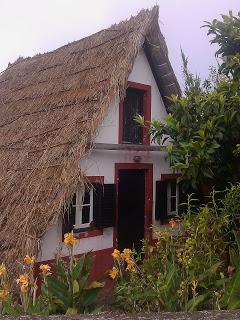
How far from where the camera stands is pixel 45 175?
22.8 ft

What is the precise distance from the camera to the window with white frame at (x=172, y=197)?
9.84 meters

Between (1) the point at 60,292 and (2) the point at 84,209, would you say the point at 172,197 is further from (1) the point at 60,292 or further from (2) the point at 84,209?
(1) the point at 60,292

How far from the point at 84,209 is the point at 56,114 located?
1868mm

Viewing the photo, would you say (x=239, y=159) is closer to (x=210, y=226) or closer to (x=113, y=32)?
(x=210, y=226)

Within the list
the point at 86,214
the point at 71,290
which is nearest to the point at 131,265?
the point at 71,290

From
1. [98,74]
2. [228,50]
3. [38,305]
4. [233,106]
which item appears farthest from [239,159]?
[38,305]

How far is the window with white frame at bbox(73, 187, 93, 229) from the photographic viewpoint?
305 inches

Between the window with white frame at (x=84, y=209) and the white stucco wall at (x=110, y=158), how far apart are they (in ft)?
0.97

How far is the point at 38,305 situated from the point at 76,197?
137 inches

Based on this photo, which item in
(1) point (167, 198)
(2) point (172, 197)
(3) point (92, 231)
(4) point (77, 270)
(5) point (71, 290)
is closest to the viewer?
(5) point (71, 290)

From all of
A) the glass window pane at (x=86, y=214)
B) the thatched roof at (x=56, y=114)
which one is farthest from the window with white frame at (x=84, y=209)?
the thatched roof at (x=56, y=114)

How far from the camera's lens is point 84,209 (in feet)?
26.5

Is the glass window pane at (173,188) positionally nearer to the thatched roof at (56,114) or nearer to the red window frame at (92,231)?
the thatched roof at (56,114)

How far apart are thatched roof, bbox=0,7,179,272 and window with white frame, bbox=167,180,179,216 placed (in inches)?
81.2
